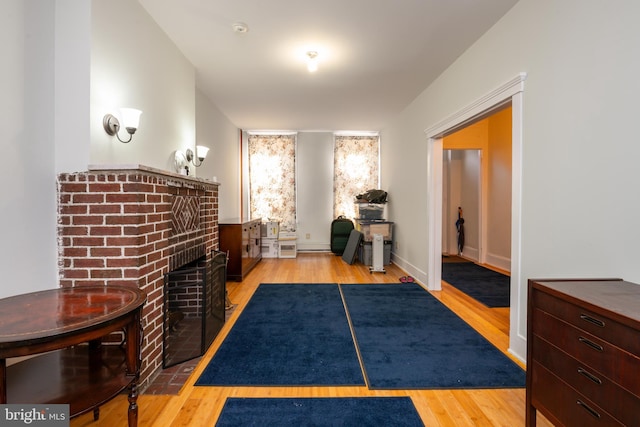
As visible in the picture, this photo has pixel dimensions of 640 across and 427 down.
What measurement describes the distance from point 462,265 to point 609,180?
13.7 feet

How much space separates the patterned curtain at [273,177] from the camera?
637 cm

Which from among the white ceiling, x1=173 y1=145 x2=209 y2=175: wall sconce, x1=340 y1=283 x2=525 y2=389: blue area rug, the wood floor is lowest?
the wood floor

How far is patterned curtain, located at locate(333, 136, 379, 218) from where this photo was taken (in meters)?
6.46

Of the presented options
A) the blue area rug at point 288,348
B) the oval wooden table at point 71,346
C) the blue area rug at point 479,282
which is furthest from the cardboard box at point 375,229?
the oval wooden table at point 71,346

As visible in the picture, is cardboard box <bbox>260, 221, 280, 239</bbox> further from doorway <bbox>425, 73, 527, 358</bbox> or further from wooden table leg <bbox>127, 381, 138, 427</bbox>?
wooden table leg <bbox>127, 381, 138, 427</bbox>

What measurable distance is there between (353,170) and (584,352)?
18.2 ft

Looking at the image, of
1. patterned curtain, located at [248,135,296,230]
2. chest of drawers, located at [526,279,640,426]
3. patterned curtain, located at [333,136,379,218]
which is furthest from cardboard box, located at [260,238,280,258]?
chest of drawers, located at [526,279,640,426]

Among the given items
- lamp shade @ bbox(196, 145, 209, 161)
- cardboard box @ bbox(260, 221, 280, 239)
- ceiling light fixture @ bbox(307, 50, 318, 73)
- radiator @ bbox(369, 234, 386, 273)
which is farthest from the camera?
cardboard box @ bbox(260, 221, 280, 239)

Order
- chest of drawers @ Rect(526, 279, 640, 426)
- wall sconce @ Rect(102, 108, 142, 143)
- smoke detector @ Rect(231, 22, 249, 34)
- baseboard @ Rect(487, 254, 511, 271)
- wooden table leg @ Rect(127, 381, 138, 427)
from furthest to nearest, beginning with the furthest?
baseboard @ Rect(487, 254, 511, 271) → smoke detector @ Rect(231, 22, 249, 34) → wall sconce @ Rect(102, 108, 142, 143) → wooden table leg @ Rect(127, 381, 138, 427) → chest of drawers @ Rect(526, 279, 640, 426)

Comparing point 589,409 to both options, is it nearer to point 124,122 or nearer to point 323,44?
point 124,122

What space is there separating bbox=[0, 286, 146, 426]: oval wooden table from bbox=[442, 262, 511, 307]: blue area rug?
3.45 metres

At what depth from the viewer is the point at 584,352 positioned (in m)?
1.15

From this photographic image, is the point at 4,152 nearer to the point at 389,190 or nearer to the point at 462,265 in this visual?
the point at 389,190

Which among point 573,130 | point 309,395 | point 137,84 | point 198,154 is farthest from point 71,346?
point 573,130
